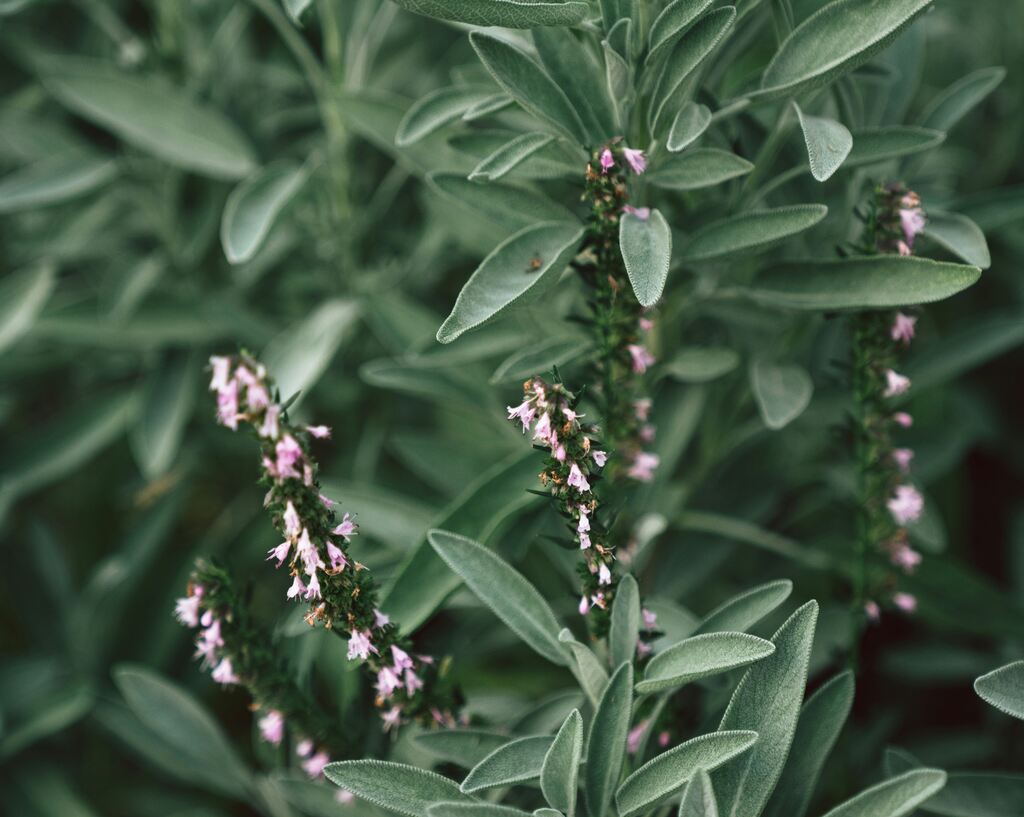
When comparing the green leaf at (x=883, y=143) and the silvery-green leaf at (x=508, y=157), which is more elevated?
the silvery-green leaf at (x=508, y=157)

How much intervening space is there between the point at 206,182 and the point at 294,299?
0.21 m

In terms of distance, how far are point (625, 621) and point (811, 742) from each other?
0.18m

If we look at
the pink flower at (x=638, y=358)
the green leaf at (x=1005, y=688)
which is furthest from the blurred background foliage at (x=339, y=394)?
the green leaf at (x=1005, y=688)

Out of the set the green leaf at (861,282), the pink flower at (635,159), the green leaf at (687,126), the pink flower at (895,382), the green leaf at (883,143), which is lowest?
the pink flower at (895,382)

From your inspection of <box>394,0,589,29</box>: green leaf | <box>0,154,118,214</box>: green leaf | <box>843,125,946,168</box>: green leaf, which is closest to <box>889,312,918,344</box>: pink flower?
<box>843,125,946,168</box>: green leaf

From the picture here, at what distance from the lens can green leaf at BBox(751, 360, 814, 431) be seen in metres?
0.93

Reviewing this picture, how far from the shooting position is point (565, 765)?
73 cm

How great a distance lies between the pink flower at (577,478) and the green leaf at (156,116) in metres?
0.77

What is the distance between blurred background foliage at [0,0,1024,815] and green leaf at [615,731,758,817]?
0.86 ft

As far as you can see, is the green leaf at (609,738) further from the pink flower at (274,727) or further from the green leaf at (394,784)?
the pink flower at (274,727)

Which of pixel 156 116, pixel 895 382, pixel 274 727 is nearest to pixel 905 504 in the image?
pixel 895 382

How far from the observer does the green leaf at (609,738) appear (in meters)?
0.74

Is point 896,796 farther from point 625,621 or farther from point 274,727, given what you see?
point 274,727

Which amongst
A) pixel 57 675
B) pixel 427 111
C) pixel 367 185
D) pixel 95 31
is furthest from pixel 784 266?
pixel 95 31
